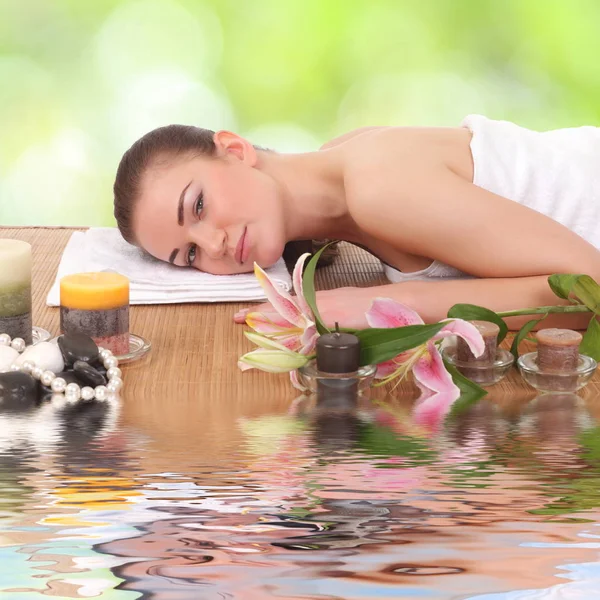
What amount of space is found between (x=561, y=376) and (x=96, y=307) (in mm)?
521

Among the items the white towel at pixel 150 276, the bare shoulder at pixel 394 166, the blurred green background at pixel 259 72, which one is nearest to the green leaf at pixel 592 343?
the bare shoulder at pixel 394 166

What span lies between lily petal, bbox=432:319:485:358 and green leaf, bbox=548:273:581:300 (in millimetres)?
208

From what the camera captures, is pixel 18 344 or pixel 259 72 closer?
pixel 18 344

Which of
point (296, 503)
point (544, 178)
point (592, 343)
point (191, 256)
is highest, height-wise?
point (544, 178)

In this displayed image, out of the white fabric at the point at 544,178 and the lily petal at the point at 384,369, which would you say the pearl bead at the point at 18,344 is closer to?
the lily petal at the point at 384,369

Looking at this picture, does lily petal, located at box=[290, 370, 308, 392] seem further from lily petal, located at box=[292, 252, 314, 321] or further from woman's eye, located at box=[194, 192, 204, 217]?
woman's eye, located at box=[194, 192, 204, 217]

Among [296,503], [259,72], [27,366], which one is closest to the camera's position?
[296,503]

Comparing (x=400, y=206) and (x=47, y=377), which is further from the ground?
(x=400, y=206)

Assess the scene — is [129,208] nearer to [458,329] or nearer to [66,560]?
[458,329]

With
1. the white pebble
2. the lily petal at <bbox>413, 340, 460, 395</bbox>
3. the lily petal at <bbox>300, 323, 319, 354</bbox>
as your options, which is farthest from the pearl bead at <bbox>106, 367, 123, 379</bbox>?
the lily petal at <bbox>413, 340, 460, 395</bbox>

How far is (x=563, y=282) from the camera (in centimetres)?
113

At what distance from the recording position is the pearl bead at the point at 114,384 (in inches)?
42.4

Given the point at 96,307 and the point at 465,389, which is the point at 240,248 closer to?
the point at 96,307

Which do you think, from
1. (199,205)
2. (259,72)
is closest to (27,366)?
(199,205)
